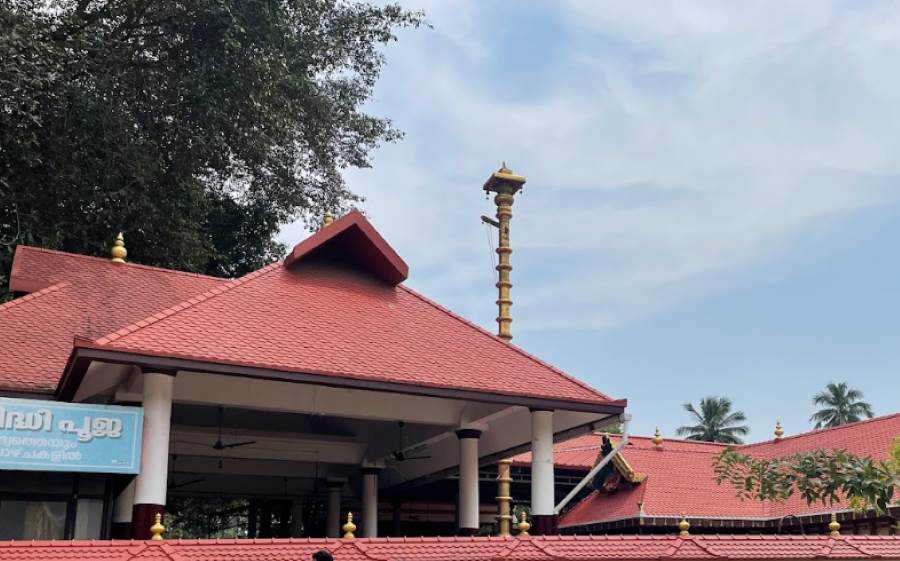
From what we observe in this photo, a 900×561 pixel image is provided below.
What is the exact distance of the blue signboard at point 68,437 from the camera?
29.4 ft

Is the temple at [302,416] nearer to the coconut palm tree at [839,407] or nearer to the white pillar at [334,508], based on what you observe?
the white pillar at [334,508]

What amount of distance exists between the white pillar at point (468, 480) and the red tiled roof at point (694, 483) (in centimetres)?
603

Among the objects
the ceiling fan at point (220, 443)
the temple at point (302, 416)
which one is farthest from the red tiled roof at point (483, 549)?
the ceiling fan at point (220, 443)

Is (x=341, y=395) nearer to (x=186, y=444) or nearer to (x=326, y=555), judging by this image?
(x=186, y=444)

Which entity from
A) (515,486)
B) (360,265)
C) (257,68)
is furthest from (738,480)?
(257,68)

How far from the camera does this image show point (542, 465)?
11703 millimetres

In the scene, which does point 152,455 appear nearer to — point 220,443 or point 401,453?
point 220,443

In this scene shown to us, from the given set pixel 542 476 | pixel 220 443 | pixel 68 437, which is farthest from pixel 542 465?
pixel 68 437

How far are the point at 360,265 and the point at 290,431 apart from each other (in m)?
4.05

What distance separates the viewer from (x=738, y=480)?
10.2 metres

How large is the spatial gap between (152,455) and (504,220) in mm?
11106

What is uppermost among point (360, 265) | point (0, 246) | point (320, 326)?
point (0, 246)

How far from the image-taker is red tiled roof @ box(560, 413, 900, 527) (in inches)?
732

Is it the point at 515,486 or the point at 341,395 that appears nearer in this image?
the point at 341,395
